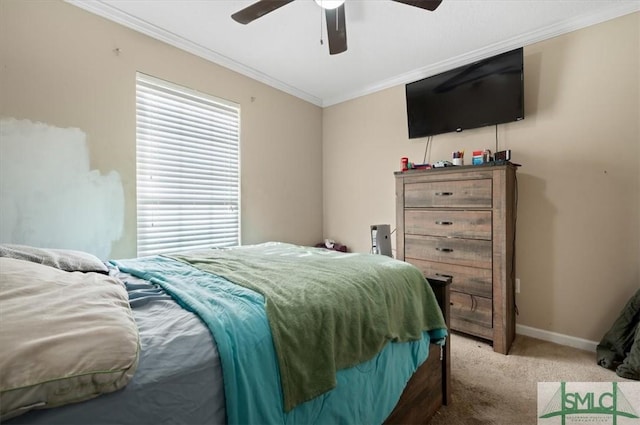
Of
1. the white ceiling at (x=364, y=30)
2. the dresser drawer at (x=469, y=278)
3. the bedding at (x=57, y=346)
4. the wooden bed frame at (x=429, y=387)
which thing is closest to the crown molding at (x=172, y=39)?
the white ceiling at (x=364, y=30)

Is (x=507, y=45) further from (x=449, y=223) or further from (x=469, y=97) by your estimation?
(x=449, y=223)

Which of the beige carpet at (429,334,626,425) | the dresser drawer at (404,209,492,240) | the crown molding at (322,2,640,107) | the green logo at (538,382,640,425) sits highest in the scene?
the crown molding at (322,2,640,107)

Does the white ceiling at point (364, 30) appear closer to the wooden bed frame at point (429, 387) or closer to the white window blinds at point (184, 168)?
the white window blinds at point (184, 168)

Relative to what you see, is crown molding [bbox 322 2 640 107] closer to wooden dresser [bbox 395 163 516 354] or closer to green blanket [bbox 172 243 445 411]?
wooden dresser [bbox 395 163 516 354]

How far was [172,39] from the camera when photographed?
256 cm

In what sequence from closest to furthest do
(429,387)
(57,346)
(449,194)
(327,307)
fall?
(57,346) → (327,307) → (429,387) → (449,194)

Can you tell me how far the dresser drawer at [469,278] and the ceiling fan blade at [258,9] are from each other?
2168mm

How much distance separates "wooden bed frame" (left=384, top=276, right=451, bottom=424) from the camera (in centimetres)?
134

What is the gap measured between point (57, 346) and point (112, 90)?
92.7 inches

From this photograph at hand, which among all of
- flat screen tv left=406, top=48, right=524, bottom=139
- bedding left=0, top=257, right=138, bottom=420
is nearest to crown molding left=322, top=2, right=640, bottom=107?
flat screen tv left=406, top=48, right=524, bottom=139

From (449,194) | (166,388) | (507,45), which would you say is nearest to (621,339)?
(449,194)

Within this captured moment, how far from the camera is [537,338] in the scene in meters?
2.53

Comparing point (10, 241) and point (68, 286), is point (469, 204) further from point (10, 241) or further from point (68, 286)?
point (10, 241)

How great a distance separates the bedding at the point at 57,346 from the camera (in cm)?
50
